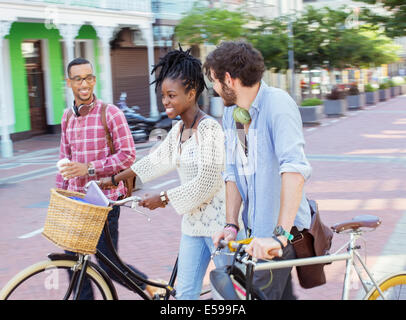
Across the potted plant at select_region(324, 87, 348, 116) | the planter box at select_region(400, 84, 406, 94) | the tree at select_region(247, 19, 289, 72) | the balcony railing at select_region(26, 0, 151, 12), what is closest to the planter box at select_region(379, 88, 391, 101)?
the planter box at select_region(400, 84, 406, 94)

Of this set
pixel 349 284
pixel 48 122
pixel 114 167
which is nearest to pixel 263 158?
pixel 349 284

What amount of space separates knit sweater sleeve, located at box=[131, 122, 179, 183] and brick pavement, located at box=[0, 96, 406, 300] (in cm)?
119

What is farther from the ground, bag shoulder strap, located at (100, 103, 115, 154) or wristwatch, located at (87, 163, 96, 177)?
bag shoulder strap, located at (100, 103, 115, 154)

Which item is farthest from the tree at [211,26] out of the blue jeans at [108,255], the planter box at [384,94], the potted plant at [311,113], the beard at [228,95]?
the beard at [228,95]

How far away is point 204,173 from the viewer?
2.93 m

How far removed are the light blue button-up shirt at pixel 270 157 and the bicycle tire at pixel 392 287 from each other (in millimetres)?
439

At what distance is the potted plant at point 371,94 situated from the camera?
2844cm

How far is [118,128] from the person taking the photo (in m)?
3.61

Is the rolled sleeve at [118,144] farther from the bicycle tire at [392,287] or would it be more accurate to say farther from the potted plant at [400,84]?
the potted plant at [400,84]

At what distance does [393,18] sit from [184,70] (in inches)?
159

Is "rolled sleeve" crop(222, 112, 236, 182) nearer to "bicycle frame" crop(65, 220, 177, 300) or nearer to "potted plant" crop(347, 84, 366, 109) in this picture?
"bicycle frame" crop(65, 220, 177, 300)

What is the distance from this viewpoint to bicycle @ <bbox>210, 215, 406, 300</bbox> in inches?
88.8
